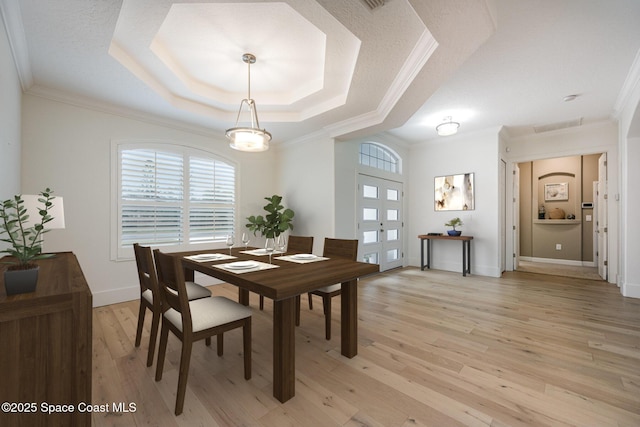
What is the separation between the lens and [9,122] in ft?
7.39

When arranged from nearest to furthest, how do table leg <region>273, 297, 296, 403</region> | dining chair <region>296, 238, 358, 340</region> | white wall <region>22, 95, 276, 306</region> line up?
1. table leg <region>273, 297, 296, 403</region>
2. dining chair <region>296, 238, 358, 340</region>
3. white wall <region>22, 95, 276, 306</region>

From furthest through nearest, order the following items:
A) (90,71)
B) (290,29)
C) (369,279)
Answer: (369,279), (90,71), (290,29)

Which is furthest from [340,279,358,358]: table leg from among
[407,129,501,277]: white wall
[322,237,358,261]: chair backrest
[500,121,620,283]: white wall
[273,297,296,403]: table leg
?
[500,121,620,283]: white wall

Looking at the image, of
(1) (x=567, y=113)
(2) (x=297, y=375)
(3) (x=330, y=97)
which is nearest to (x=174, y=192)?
(3) (x=330, y=97)

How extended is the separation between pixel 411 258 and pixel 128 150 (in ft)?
18.4

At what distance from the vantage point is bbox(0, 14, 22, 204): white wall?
77.7 inches

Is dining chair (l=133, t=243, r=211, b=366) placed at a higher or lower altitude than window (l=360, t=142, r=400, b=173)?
lower

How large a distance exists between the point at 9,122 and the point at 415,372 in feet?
12.7

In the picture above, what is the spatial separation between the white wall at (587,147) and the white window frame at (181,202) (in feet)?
17.7

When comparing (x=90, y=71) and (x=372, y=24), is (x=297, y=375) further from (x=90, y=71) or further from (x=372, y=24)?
(x=90, y=71)

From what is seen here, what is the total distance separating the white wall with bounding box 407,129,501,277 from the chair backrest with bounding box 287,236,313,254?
3.66 m

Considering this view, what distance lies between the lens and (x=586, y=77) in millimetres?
3041

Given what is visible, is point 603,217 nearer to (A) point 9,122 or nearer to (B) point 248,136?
(B) point 248,136

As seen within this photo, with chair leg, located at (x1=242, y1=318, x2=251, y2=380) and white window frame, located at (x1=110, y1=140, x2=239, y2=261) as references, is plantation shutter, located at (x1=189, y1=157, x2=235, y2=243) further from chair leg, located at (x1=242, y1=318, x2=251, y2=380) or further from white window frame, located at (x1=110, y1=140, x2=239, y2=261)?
chair leg, located at (x1=242, y1=318, x2=251, y2=380)
